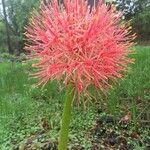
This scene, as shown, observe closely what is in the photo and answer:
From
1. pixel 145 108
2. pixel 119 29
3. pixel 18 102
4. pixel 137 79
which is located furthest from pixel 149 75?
pixel 119 29

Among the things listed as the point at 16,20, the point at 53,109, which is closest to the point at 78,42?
the point at 53,109

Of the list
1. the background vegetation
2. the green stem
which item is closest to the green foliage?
the background vegetation

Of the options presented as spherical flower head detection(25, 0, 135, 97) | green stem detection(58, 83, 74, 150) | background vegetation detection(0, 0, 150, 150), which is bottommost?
background vegetation detection(0, 0, 150, 150)

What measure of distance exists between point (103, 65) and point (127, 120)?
7.14ft

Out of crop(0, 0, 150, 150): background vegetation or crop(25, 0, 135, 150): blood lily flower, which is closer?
crop(25, 0, 135, 150): blood lily flower

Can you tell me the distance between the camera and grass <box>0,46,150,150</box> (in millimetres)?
4309

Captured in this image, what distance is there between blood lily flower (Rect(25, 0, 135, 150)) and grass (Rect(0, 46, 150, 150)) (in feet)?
5.53

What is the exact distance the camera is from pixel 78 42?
2297 millimetres

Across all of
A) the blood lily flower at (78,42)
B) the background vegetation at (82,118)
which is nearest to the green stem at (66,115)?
the blood lily flower at (78,42)

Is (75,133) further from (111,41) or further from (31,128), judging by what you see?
(111,41)

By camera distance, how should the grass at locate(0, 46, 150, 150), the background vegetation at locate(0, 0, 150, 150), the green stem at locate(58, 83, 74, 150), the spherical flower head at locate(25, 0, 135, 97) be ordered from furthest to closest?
the grass at locate(0, 46, 150, 150)
the background vegetation at locate(0, 0, 150, 150)
the green stem at locate(58, 83, 74, 150)
the spherical flower head at locate(25, 0, 135, 97)

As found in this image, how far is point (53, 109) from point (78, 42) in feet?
8.66

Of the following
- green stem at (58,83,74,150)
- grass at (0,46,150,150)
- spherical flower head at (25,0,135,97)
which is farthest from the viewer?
grass at (0,46,150,150)

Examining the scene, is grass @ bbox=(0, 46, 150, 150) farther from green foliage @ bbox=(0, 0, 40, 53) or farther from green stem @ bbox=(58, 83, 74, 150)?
green foliage @ bbox=(0, 0, 40, 53)
